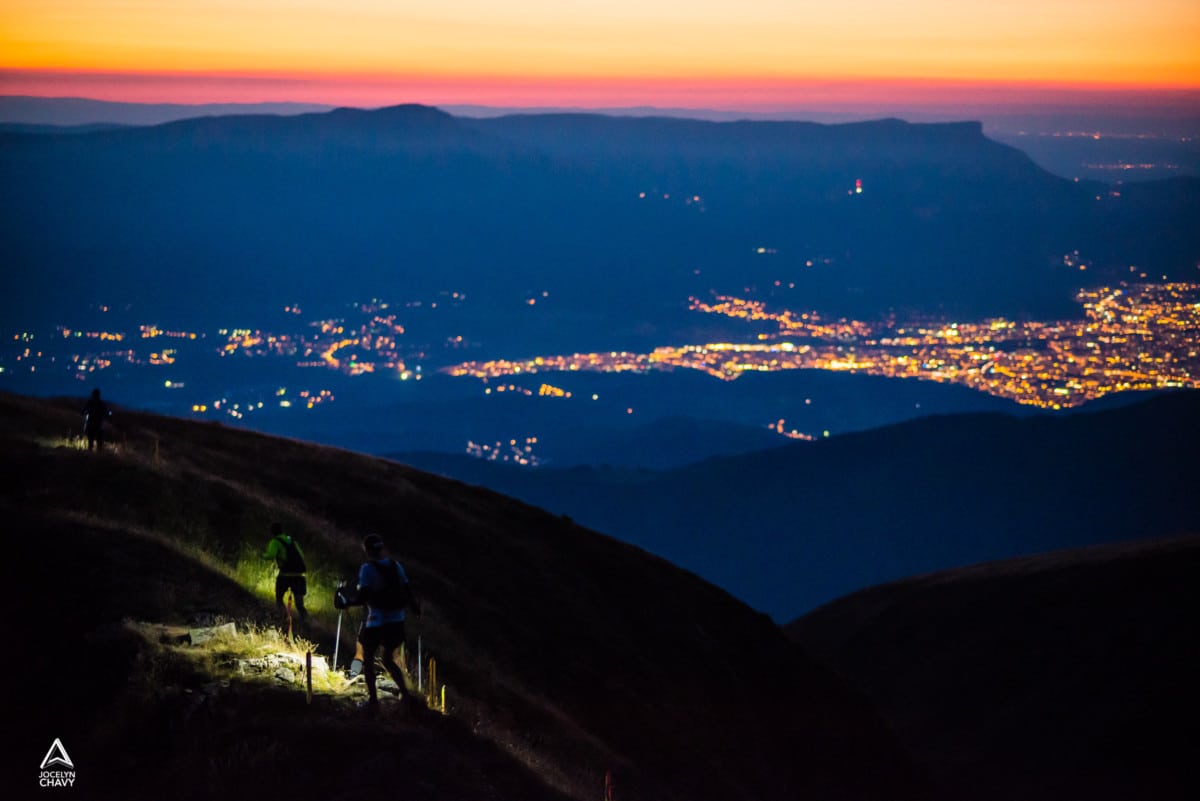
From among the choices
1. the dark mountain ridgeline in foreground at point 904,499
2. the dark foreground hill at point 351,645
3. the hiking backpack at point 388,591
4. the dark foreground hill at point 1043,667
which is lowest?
the dark mountain ridgeline in foreground at point 904,499

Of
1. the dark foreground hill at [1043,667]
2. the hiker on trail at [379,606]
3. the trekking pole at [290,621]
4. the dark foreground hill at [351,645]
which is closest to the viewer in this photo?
the dark foreground hill at [351,645]

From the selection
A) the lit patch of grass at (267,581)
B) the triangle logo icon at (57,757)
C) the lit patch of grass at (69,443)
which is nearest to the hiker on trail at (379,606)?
the triangle logo icon at (57,757)

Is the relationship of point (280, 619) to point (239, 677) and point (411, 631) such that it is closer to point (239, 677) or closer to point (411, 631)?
point (239, 677)

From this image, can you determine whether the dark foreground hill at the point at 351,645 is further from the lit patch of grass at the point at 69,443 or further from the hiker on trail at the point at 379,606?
the hiker on trail at the point at 379,606

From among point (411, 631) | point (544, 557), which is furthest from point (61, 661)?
point (544, 557)

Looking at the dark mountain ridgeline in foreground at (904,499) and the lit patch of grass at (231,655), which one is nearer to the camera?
the lit patch of grass at (231,655)

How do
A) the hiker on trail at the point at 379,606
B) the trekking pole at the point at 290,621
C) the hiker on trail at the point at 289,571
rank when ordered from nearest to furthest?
1. the hiker on trail at the point at 379,606
2. the trekking pole at the point at 290,621
3. the hiker on trail at the point at 289,571
